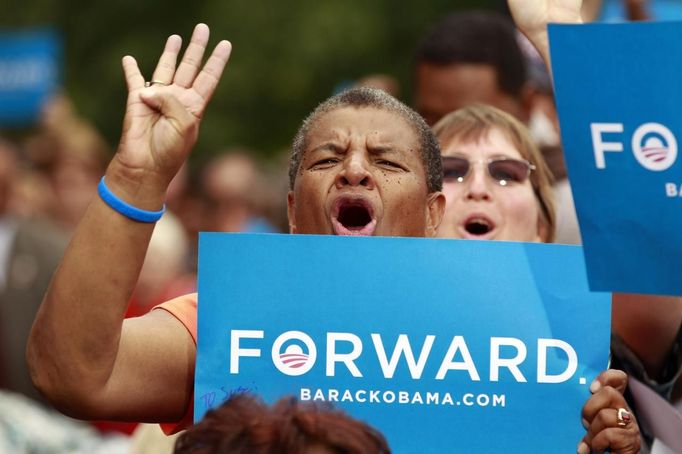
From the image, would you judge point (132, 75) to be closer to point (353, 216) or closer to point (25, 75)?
point (353, 216)

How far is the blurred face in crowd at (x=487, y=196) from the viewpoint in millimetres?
4820

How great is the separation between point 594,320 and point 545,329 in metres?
0.12

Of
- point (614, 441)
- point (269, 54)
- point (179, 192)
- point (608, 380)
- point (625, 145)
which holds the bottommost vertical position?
point (269, 54)

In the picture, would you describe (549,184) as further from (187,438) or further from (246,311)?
(187,438)

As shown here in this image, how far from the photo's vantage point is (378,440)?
130 inches

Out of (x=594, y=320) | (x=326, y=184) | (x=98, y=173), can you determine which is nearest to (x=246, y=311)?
(x=326, y=184)

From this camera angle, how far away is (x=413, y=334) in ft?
12.0

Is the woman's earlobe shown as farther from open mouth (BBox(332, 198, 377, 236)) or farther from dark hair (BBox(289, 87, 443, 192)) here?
open mouth (BBox(332, 198, 377, 236))

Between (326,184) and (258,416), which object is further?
(326,184)

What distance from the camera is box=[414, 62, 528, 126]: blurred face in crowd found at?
6.14 metres

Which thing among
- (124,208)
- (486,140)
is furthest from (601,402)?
(486,140)

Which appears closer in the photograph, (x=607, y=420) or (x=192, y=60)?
(x=607, y=420)

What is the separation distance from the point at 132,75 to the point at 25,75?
434 inches

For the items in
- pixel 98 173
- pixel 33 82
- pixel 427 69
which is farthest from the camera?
pixel 33 82
